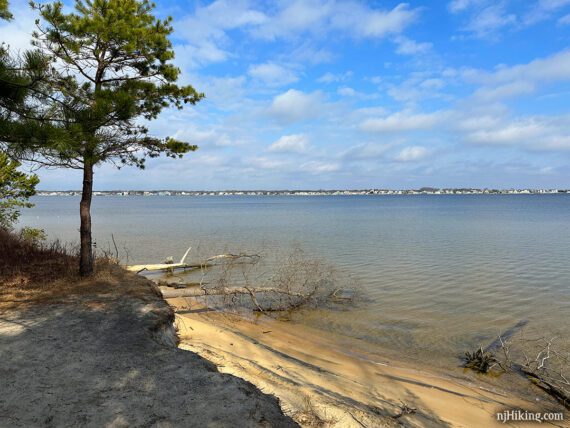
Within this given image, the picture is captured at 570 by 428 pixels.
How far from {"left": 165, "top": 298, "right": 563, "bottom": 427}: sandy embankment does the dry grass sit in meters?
2.29

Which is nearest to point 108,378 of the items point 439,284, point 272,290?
point 272,290

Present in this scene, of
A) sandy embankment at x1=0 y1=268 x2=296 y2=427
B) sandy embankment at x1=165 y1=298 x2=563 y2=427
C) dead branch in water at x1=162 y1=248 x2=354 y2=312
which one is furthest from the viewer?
dead branch in water at x1=162 y1=248 x2=354 y2=312

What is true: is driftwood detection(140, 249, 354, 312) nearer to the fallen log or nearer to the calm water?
the fallen log

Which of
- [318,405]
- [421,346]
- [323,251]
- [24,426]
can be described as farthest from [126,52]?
[323,251]

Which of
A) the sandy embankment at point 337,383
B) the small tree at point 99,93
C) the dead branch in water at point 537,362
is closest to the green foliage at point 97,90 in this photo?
the small tree at point 99,93

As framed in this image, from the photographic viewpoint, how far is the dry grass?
9.91 meters

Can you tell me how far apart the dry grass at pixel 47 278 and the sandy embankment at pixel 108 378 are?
844 millimetres

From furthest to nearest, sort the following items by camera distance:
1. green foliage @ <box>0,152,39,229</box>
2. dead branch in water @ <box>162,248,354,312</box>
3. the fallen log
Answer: dead branch in water @ <box>162,248,354,312</box>
the fallen log
green foliage @ <box>0,152,39,229</box>

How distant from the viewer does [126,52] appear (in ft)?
35.3

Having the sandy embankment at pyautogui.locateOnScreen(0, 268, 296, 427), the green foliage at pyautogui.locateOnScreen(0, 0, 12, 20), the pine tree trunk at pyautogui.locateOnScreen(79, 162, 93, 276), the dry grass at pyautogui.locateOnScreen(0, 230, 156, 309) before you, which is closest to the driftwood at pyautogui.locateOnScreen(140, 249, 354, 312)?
the dry grass at pyautogui.locateOnScreen(0, 230, 156, 309)

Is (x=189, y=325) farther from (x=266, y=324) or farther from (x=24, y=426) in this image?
(x=24, y=426)

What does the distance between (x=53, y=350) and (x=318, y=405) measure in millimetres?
4755

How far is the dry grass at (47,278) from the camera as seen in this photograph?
9906 mm

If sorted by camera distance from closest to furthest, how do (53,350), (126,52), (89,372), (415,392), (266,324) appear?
(89,372) < (53,350) < (415,392) < (126,52) < (266,324)
